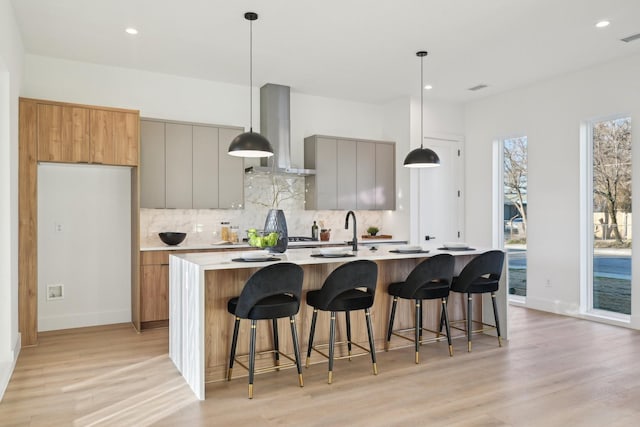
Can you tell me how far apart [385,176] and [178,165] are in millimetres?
2987

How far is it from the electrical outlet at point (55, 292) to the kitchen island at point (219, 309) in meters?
1.94

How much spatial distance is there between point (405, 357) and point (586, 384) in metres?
1.34

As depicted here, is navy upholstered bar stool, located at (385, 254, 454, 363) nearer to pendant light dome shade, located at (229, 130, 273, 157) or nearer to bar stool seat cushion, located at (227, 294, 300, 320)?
bar stool seat cushion, located at (227, 294, 300, 320)

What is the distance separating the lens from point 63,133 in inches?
185

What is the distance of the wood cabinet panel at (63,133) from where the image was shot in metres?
4.61

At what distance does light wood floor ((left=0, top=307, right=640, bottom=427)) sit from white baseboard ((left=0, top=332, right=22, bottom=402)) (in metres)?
0.05

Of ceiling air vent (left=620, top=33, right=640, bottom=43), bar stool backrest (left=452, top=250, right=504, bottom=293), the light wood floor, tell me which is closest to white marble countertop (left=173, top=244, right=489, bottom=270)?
bar stool backrest (left=452, top=250, right=504, bottom=293)

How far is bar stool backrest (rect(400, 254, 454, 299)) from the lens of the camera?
12.7 ft

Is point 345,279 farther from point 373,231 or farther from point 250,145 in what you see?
point 373,231

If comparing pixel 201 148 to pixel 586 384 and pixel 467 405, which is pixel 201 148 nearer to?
pixel 467 405

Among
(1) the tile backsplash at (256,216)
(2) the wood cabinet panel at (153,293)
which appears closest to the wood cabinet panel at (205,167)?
(1) the tile backsplash at (256,216)

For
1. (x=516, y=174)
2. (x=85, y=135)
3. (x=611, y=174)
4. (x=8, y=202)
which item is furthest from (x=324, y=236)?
(x=8, y=202)

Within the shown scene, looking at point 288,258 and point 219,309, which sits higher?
point 288,258

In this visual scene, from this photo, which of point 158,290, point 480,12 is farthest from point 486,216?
point 158,290
